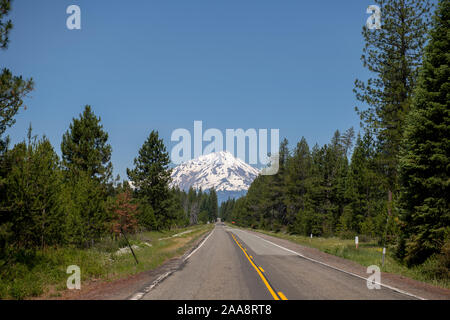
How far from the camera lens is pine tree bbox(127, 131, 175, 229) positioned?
41156 mm

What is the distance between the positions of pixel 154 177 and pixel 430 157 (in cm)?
3470

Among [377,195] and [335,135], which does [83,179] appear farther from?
[335,135]

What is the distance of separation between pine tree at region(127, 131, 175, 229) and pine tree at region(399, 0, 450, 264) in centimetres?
3295

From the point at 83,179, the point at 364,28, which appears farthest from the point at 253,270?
the point at 364,28

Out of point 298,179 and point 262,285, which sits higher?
point 298,179

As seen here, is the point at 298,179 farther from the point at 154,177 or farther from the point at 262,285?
the point at 262,285

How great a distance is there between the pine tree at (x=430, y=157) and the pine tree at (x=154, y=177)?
32948 mm

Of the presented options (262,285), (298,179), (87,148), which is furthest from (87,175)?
(298,179)

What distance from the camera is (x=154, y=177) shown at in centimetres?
4169

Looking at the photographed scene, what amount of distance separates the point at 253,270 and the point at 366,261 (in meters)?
7.36

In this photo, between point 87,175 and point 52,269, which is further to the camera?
point 87,175

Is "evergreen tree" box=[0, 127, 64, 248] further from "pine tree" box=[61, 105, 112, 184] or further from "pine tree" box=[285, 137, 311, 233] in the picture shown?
"pine tree" box=[285, 137, 311, 233]

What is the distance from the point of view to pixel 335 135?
207ft

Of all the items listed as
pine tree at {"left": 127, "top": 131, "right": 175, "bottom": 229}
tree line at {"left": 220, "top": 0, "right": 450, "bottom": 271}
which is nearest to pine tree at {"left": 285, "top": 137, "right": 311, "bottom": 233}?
tree line at {"left": 220, "top": 0, "right": 450, "bottom": 271}
